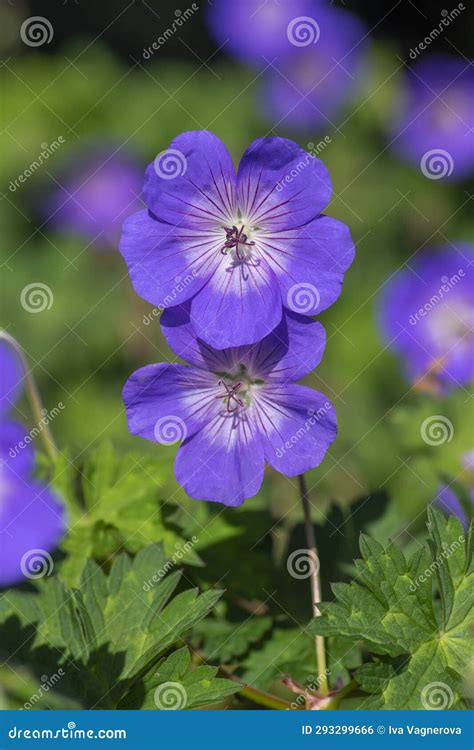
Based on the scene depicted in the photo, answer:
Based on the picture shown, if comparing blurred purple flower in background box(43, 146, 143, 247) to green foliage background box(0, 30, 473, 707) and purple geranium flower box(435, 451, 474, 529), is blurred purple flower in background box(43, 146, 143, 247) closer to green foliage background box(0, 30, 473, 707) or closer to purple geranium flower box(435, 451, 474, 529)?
green foliage background box(0, 30, 473, 707)

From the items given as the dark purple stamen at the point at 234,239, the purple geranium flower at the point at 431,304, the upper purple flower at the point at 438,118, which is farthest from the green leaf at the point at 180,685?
the upper purple flower at the point at 438,118

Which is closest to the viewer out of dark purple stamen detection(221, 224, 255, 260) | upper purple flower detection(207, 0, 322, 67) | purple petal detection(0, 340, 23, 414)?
dark purple stamen detection(221, 224, 255, 260)

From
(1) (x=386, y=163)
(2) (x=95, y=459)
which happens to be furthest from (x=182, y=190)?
(1) (x=386, y=163)

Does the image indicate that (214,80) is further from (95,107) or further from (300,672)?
(300,672)

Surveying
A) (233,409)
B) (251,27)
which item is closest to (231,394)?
(233,409)

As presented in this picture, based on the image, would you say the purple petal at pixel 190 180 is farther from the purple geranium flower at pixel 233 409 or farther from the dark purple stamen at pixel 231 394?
the dark purple stamen at pixel 231 394

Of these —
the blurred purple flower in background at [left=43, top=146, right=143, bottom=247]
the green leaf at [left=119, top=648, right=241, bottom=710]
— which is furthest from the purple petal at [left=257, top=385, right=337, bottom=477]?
the blurred purple flower in background at [left=43, top=146, right=143, bottom=247]
